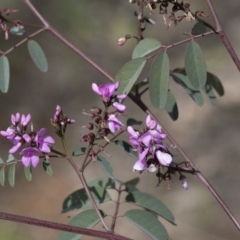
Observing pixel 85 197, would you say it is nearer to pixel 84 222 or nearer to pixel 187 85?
pixel 84 222

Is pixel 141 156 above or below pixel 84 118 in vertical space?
below

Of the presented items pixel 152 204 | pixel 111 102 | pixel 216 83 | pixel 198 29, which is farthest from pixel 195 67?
pixel 216 83

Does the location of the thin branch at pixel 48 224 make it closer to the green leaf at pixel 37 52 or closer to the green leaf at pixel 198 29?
the green leaf at pixel 198 29

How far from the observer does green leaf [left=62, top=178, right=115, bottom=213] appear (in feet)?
4.21

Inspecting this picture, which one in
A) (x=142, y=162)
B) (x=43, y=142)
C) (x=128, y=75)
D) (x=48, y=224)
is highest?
(x=128, y=75)

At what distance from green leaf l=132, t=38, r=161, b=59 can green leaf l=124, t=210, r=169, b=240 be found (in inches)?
14.8

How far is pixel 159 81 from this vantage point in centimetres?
113

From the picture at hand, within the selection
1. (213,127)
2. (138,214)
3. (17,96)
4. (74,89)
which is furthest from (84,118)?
(138,214)

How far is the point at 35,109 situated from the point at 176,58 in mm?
1178

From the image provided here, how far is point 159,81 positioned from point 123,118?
2.33 m

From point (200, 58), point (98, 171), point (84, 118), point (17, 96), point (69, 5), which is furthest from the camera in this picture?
point (69, 5)

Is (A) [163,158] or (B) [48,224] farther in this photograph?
(A) [163,158]

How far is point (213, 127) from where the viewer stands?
3.62m

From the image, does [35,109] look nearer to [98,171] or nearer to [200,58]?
[98,171]
